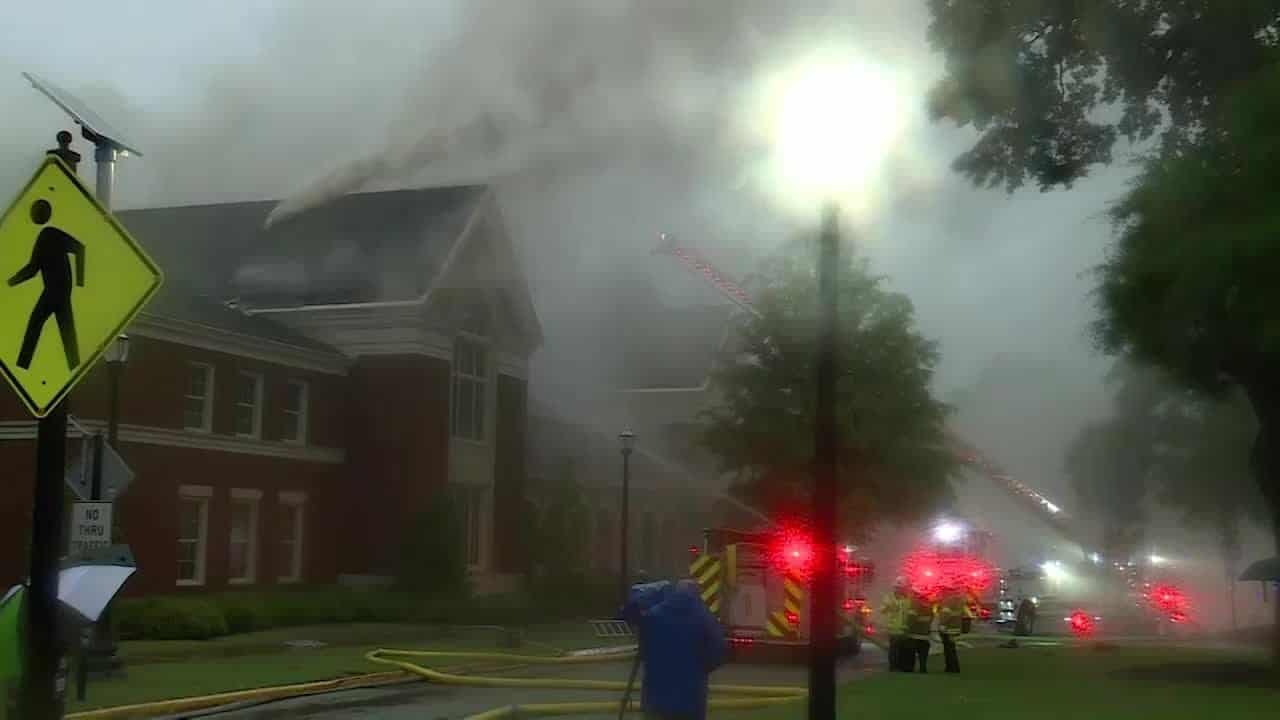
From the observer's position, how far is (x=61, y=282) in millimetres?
5031

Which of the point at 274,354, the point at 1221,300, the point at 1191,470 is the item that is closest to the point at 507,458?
the point at 274,354

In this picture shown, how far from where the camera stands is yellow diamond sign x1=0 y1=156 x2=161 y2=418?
16.4 feet

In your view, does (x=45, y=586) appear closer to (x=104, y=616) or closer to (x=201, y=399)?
(x=104, y=616)

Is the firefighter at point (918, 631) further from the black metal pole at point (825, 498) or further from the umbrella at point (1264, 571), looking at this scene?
the black metal pole at point (825, 498)

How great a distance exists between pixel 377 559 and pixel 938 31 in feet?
56.8

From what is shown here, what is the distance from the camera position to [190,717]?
13.4m

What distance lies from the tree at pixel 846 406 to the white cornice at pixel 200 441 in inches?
368

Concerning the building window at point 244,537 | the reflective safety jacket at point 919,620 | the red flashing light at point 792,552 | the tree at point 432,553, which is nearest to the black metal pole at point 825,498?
the reflective safety jacket at point 919,620

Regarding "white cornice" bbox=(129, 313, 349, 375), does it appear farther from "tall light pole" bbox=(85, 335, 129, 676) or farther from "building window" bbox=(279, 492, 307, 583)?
"tall light pole" bbox=(85, 335, 129, 676)

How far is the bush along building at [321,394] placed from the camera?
26.5 meters

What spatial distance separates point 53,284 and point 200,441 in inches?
907

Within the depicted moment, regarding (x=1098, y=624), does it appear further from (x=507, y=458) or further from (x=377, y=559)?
(x=377, y=559)

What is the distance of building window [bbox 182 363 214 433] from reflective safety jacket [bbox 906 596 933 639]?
14.2 metres

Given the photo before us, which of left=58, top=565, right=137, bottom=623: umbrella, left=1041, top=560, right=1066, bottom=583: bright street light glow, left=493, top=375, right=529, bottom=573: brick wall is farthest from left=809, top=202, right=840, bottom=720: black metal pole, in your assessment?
left=1041, top=560, right=1066, bottom=583: bright street light glow
